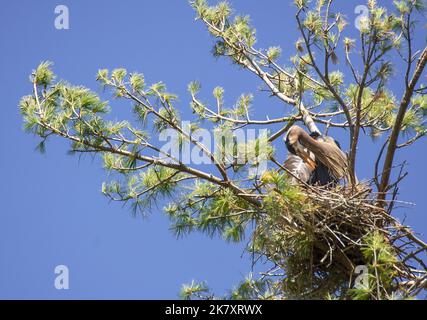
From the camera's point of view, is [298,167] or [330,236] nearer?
[330,236]

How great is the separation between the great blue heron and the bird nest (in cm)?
52

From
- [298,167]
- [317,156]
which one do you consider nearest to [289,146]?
[317,156]

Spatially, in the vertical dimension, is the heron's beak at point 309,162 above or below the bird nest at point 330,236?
above

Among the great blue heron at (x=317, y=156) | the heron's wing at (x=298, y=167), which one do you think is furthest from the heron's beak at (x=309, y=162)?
the heron's wing at (x=298, y=167)

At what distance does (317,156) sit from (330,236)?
1065mm

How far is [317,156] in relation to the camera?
9016 millimetres

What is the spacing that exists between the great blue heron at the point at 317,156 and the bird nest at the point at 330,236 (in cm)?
52

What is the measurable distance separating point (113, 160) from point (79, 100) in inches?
27.4

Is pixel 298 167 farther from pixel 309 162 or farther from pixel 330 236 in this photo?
pixel 330 236

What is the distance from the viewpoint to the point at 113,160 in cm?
898

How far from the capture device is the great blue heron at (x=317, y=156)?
29.1ft

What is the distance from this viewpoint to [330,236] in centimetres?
817

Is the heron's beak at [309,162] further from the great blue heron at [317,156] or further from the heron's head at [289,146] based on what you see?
the heron's head at [289,146]
